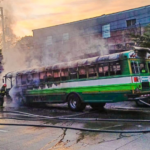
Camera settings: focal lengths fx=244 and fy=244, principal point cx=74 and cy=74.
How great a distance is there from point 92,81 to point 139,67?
2123mm

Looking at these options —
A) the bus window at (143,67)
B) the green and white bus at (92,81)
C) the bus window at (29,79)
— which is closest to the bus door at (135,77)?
the green and white bus at (92,81)

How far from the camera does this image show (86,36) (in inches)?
571

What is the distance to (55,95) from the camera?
1236 cm

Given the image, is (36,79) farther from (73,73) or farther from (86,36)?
(86,36)

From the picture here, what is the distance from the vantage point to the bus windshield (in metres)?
9.66

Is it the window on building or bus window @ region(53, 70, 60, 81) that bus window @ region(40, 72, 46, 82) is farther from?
the window on building

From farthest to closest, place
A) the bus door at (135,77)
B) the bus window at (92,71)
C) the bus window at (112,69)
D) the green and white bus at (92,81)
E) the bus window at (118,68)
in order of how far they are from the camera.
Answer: the bus window at (92,71), the bus window at (112,69), the bus window at (118,68), the green and white bus at (92,81), the bus door at (135,77)

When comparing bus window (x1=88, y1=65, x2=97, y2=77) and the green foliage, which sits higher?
the green foliage

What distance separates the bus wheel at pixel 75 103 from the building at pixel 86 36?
95.1 inches

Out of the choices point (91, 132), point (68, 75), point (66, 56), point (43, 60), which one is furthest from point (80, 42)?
point (91, 132)

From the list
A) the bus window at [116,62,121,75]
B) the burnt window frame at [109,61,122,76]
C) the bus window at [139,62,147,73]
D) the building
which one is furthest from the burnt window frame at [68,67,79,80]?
the bus window at [139,62,147,73]

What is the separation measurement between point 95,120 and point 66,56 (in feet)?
19.6

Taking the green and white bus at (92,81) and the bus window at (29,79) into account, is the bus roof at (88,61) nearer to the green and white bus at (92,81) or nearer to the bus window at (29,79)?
the green and white bus at (92,81)

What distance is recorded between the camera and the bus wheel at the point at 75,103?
11297mm
